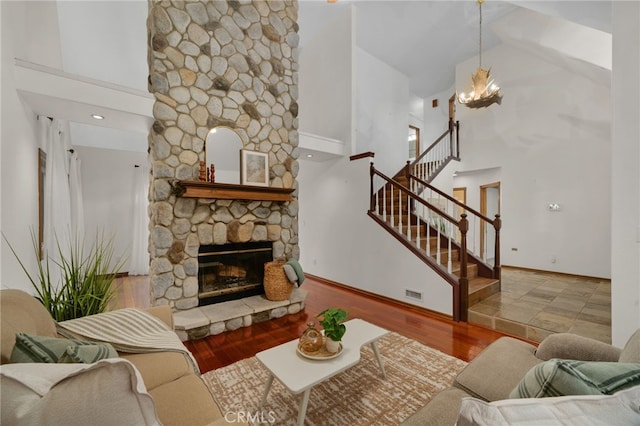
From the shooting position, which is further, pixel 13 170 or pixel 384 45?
pixel 384 45

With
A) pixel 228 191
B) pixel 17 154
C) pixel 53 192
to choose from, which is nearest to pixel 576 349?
pixel 228 191

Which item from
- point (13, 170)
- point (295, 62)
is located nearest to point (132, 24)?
point (295, 62)

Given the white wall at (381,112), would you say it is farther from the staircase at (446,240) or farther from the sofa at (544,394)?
the sofa at (544,394)

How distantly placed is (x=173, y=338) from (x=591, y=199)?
664 centimetres

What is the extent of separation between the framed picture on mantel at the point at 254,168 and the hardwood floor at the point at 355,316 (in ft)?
5.96

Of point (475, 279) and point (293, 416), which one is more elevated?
point (475, 279)

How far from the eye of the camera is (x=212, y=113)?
3258 millimetres

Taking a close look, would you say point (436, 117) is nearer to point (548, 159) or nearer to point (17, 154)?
point (548, 159)

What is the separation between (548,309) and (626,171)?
1897 mm

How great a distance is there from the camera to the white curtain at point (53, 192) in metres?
3.08

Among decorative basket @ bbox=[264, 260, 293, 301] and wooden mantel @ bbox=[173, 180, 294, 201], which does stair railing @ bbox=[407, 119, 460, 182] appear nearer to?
wooden mantel @ bbox=[173, 180, 294, 201]

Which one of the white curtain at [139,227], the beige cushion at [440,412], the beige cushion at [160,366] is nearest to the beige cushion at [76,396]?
the beige cushion at [160,366]

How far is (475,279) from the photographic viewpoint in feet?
13.0

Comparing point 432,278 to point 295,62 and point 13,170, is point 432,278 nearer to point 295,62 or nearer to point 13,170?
point 295,62
